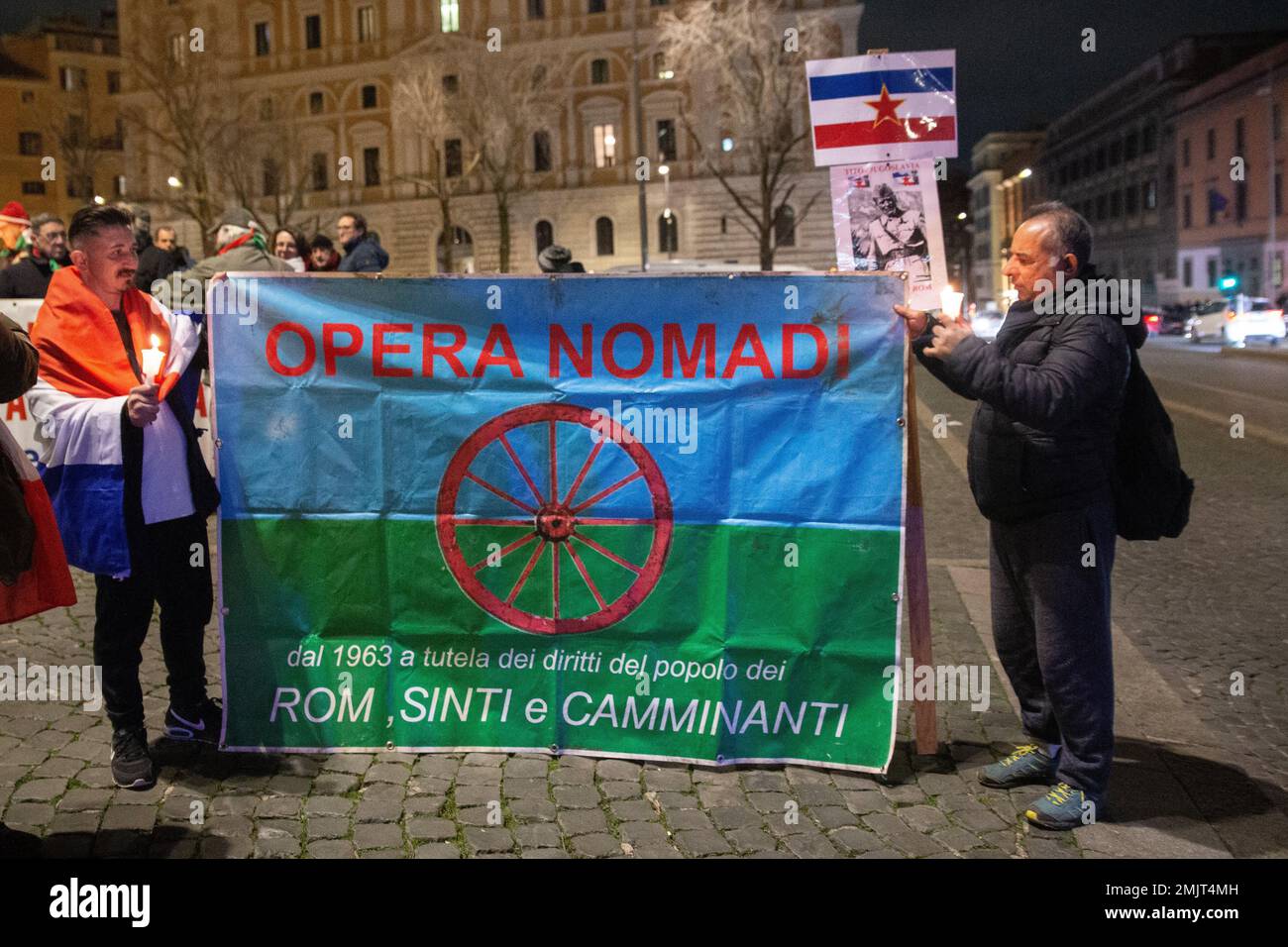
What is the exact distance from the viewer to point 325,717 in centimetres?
464

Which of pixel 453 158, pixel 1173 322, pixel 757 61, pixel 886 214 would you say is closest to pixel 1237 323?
pixel 1173 322

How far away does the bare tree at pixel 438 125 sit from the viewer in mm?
49500

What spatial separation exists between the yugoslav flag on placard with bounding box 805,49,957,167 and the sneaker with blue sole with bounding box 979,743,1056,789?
2.21 metres

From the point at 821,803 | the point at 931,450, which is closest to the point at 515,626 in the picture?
the point at 821,803

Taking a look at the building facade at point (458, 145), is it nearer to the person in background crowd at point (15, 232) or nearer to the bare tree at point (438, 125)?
the bare tree at point (438, 125)

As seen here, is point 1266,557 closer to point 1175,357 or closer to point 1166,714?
point 1166,714

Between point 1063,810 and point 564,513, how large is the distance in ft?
6.44

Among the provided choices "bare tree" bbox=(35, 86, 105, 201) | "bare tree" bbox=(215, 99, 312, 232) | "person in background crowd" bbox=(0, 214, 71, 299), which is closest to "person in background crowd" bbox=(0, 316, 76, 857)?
"person in background crowd" bbox=(0, 214, 71, 299)

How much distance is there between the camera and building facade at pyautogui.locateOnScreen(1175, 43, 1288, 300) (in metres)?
54.1

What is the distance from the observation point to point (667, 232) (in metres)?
57.6

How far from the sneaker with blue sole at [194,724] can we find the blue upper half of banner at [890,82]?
3342mm

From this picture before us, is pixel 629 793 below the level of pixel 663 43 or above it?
below

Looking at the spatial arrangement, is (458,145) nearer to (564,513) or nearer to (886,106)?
(886,106)

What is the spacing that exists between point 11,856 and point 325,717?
45.6 inches
